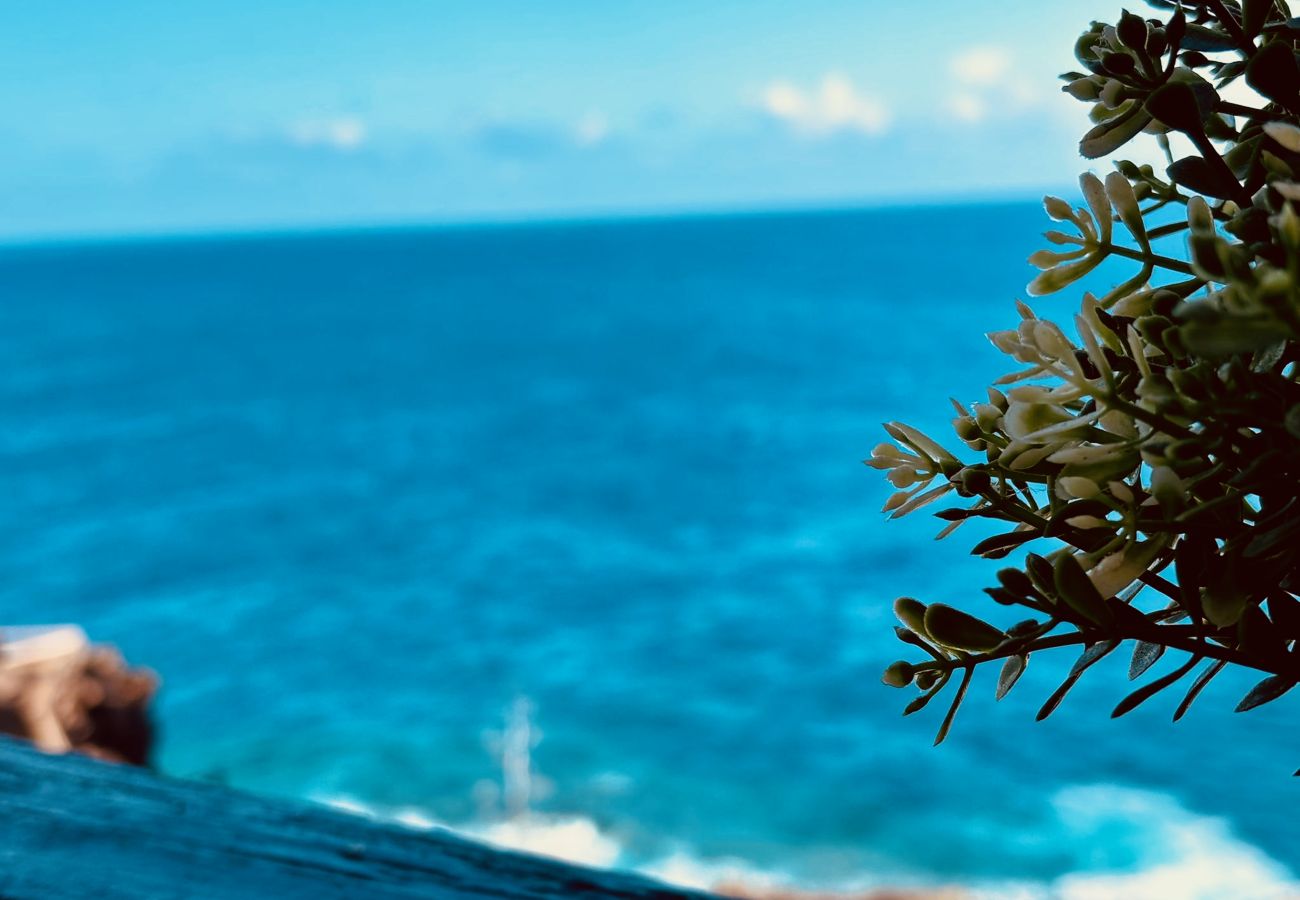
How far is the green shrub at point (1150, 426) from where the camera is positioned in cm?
32

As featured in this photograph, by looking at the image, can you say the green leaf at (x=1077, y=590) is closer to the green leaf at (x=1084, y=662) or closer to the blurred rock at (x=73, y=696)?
the green leaf at (x=1084, y=662)

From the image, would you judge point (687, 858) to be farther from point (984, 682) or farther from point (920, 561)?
point (920, 561)

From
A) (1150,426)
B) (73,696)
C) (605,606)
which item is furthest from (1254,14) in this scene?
(605,606)

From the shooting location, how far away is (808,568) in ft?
52.5

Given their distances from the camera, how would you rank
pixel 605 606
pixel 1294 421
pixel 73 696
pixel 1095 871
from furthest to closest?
pixel 605 606, pixel 1095 871, pixel 73 696, pixel 1294 421

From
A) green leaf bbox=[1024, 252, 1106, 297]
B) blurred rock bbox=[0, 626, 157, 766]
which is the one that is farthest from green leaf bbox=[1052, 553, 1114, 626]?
blurred rock bbox=[0, 626, 157, 766]

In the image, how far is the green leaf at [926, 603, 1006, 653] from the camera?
375 mm

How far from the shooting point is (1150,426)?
0.33 meters

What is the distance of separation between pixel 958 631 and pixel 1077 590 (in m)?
0.05

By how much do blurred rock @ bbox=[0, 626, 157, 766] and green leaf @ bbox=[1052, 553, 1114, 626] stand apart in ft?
22.1

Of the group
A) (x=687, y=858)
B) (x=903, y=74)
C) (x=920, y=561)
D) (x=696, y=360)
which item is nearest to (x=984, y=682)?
(x=920, y=561)

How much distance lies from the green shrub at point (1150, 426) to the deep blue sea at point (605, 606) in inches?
8.3

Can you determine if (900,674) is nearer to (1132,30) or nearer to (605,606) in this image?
(1132,30)

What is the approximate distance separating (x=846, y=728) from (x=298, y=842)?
11.1 m
